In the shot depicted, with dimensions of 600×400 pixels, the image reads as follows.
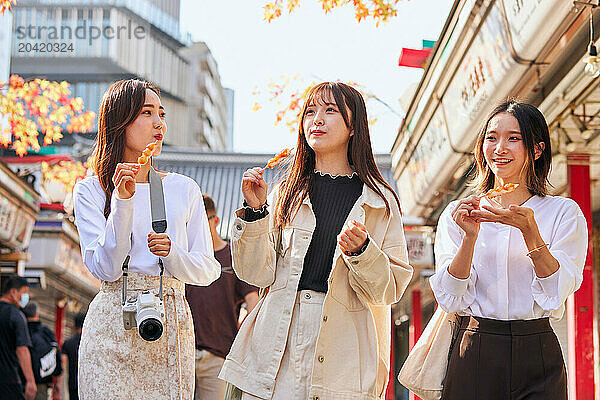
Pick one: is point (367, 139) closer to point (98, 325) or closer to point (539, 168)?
point (539, 168)

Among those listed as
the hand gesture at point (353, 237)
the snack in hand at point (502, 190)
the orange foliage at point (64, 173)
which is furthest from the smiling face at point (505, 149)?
the orange foliage at point (64, 173)

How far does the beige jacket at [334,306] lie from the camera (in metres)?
3.82

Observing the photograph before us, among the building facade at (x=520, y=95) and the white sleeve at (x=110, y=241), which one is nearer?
the white sleeve at (x=110, y=241)

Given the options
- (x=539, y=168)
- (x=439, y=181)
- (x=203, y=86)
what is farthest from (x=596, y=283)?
(x=203, y=86)

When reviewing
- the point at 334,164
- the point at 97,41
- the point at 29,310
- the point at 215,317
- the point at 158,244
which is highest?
the point at 97,41

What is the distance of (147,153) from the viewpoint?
4133mm

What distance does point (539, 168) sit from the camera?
13.8 feet

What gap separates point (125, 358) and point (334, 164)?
1.19 meters

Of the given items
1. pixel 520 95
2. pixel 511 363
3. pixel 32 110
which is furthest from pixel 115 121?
pixel 32 110

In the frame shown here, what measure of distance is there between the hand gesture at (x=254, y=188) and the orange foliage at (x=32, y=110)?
23.0 feet

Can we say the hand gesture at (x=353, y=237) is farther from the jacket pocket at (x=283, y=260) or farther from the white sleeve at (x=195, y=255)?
the white sleeve at (x=195, y=255)

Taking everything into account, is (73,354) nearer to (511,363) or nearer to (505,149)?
(505,149)

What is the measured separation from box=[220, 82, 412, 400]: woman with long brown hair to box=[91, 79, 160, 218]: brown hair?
2.35 ft

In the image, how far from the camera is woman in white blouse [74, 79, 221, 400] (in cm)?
398
